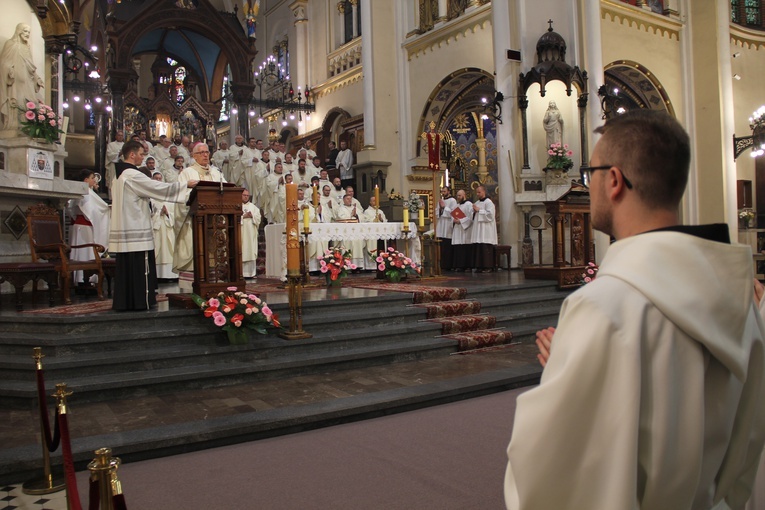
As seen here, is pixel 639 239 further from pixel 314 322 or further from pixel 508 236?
pixel 508 236

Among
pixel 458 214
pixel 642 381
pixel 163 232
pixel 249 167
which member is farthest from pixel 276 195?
pixel 642 381

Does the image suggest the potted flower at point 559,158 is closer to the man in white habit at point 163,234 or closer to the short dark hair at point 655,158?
the man in white habit at point 163,234

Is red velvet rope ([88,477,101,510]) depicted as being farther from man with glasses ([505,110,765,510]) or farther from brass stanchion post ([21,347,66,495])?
brass stanchion post ([21,347,66,495])

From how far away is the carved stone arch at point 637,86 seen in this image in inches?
590

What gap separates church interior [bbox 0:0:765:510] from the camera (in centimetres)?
359

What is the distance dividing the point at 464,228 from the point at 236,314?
8133mm

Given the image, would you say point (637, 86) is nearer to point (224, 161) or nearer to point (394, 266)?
point (394, 266)

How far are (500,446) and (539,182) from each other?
9.85 m

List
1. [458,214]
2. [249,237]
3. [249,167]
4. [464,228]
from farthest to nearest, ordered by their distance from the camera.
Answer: [249,167] → [464,228] → [458,214] → [249,237]

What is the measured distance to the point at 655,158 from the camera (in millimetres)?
1229

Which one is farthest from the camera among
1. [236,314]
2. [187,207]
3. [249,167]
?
[249,167]

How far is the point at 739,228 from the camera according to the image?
16.4 m

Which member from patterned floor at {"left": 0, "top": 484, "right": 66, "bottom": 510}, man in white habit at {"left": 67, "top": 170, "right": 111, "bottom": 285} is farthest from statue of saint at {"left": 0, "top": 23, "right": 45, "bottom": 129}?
patterned floor at {"left": 0, "top": 484, "right": 66, "bottom": 510}

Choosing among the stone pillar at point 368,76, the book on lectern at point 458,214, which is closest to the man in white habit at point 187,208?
the book on lectern at point 458,214
